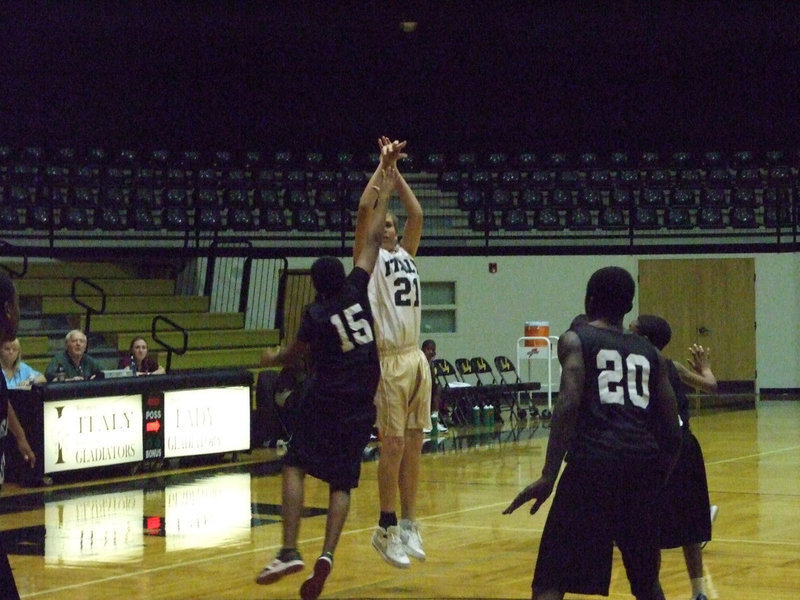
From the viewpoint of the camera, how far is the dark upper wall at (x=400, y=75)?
80.2 feet

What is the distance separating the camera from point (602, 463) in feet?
17.0

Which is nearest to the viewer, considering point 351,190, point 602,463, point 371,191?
point 602,463

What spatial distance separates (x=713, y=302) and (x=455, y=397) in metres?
7.97

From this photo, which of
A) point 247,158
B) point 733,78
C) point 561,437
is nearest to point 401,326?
point 561,437

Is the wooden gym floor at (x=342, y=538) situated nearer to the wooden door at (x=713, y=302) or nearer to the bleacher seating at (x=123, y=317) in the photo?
the bleacher seating at (x=123, y=317)

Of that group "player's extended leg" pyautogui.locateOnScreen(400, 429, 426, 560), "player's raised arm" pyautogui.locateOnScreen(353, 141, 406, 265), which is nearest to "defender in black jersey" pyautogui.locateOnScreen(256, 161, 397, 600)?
"player's raised arm" pyautogui.locateOnScreen(353, 141, 406, 265)

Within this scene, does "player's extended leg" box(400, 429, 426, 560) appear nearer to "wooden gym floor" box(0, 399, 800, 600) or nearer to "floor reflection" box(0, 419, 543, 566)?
"wooden gym floor" box(0, 399, 800, 600)

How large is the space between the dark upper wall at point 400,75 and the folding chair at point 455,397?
27.1 ft

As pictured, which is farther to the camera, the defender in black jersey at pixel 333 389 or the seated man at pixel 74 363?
the seated man at pixel 74 363

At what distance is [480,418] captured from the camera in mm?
19391

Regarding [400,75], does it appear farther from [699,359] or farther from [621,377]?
[621,377]

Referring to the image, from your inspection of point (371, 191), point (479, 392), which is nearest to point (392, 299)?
point (371, 191)

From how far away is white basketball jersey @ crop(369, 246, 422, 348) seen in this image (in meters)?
7.66

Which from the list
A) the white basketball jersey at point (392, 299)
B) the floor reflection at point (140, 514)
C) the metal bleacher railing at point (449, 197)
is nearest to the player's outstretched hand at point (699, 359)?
the white basketball jersey at point (392, 299)
